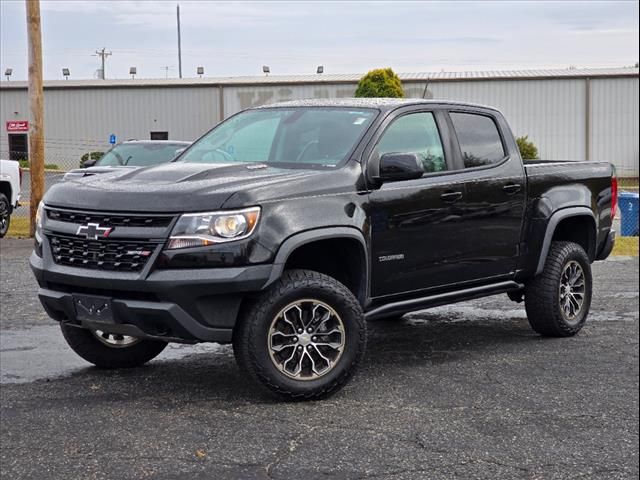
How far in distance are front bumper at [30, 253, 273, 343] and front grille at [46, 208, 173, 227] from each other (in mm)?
278

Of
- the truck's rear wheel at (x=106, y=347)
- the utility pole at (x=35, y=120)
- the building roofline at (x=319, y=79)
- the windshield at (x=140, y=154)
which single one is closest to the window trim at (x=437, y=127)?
the truck's rear wheel at (x=106, y=347)

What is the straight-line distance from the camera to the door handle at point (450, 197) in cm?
724

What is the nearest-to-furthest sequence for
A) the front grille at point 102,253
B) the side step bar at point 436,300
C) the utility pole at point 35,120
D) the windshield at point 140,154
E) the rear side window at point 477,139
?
the front grille at point 102,253 → the side step bar at point 436,300 → the rear side window at point 477,139 → the windshield at point 140,154 → the utility pole at point 35,120

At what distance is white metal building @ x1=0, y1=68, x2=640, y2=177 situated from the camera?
39344 millimetres

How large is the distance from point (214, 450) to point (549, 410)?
1.94m

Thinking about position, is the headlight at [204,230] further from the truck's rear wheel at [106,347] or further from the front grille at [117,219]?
the truck's rear wheel at [106,347]

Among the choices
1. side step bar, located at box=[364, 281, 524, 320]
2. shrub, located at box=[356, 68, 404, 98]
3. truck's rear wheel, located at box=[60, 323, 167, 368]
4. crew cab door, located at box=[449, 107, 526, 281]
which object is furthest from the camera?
shrub, located at box=[356, 68, 404, 98]

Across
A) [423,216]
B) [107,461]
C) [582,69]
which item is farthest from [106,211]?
[582,69]

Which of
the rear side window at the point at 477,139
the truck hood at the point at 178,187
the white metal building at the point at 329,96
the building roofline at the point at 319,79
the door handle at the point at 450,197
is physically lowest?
the door handle at the point at 450,197

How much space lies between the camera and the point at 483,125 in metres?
8.05

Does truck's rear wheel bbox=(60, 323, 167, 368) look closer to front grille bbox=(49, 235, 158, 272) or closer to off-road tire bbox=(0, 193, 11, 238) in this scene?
front grille bbox=(49, 235, 158, 272)

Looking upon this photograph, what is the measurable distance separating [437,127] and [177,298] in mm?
2536

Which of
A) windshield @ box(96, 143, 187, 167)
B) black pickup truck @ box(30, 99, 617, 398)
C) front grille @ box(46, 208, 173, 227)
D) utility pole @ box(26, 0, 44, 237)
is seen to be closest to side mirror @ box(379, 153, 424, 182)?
black pickup truck @ box(30, 99, 617, 398)

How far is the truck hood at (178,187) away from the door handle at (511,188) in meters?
1.80
